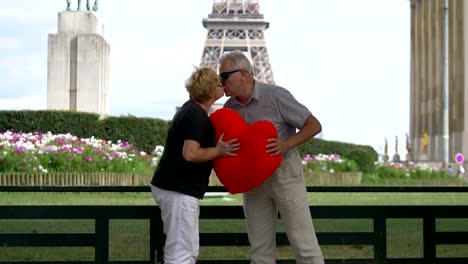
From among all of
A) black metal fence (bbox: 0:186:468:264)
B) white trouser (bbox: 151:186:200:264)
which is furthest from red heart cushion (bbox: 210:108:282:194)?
black metal fence (bbox: 0:186:468:264)

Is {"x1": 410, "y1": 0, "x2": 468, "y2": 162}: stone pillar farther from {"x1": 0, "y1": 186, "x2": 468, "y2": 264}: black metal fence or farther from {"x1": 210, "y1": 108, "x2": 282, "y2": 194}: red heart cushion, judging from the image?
{"x1": 210, "y1": 108, "x2": 282, "y2": 194}: red heart cushion

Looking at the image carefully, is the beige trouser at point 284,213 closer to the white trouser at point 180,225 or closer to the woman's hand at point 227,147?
the woman's hand at point 227,147

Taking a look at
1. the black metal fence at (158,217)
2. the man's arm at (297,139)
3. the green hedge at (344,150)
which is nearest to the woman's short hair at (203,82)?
the man's arm at (297,139)

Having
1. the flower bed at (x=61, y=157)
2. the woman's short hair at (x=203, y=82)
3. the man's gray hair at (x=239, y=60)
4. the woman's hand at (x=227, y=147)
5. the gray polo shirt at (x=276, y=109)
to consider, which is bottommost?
the flower bed at (x=61, y=157)

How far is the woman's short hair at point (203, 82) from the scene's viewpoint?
497cm

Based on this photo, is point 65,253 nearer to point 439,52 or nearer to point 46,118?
point 46,118

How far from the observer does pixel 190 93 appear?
5047 millimetres

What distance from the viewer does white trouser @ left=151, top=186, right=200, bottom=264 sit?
16.8ft

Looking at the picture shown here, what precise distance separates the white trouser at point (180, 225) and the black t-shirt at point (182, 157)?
2.1 inches

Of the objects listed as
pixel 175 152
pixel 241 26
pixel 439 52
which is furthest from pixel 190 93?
pixel 241 26

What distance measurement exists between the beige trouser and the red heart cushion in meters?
0.20

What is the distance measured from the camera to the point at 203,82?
16.3ft

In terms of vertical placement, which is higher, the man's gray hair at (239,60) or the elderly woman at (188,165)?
the man's gray hair at (239,60)

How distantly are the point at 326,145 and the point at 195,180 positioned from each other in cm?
2421
